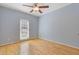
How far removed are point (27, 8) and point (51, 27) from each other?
743 millimetres

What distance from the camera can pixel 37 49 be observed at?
7.55 feet

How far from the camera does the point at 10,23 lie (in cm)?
224

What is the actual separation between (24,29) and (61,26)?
88 cm

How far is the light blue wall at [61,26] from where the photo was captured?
2.35 m

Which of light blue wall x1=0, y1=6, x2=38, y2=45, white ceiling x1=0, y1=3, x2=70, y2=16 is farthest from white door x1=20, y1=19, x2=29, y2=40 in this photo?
white ceiling x1=0, y1=3, x2=70, y2=16

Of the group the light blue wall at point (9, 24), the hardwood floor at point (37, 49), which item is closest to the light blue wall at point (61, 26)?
the hardwood floor at point (37, 49)

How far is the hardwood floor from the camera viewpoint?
2111 mm

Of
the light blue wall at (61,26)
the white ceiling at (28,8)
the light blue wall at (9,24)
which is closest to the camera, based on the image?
the white ceiling at (28,8)

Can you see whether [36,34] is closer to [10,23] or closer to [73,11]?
[10,23]

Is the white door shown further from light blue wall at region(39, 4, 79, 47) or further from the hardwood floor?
light blue wall at region(39, 4, 79, 47)

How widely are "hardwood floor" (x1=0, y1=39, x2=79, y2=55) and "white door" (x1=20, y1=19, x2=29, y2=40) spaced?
133 mm

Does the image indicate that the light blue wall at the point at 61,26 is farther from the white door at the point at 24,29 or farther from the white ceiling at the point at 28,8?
the white door at the point at 24,29

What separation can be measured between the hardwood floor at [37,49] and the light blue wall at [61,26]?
0.14 metres

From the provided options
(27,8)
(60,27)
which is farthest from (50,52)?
(27,8)
